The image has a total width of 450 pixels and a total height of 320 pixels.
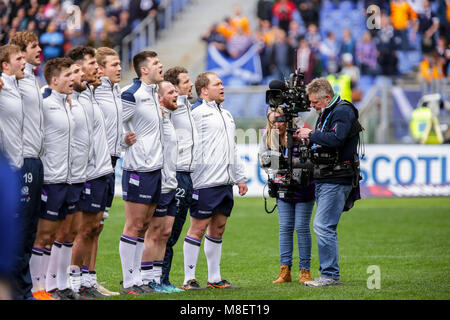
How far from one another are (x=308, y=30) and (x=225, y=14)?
17.5 feet

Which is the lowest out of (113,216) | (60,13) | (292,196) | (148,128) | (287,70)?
(113,216)

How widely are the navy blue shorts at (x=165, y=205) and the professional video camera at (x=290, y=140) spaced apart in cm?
119

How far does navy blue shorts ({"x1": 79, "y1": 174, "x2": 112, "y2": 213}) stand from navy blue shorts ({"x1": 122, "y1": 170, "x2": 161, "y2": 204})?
247mm

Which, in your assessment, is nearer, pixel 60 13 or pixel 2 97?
pixel 2 97

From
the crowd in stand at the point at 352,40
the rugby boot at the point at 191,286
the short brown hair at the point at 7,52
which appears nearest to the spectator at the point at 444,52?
the crowd in stand at the point at 352,40

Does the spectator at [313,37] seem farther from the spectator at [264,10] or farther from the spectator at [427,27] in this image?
the spectator at [427,27]

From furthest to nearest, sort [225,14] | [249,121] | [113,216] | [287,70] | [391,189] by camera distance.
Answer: [225,14]
[287,70]
[249,121]
[391,189]
[113,216]

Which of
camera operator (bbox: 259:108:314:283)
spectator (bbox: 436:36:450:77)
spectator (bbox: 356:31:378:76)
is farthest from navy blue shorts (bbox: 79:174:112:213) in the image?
spectator (bbox: 436:36:450:77)

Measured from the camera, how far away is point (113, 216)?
18.1 meters

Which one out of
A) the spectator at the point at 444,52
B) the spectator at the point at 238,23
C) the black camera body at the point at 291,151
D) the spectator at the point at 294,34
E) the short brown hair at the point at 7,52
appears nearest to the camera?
the short brown hair at the point at 7,52

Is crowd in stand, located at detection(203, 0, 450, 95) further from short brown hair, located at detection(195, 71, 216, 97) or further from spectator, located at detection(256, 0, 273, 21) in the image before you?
short brown hair, located at detection(195, 71, 216, 97)

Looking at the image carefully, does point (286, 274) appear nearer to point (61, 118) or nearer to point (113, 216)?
point (61, 118)

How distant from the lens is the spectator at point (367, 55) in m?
25.5
